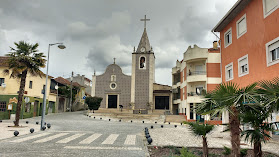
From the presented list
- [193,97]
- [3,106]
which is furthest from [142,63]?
[3,106]

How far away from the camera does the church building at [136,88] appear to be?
120ft

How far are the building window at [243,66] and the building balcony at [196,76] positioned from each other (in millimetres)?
13034

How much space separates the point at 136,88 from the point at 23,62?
21928 millimetres

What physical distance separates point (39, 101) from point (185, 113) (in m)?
20.8

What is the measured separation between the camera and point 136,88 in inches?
1469

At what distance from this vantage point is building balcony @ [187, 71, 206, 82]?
1072 inches

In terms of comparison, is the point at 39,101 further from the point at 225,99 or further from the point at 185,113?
the point at 225,99

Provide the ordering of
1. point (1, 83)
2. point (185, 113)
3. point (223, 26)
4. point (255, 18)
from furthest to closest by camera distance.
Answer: point (185, 113), point (1, 83), point (223, 26), point (255, 18)

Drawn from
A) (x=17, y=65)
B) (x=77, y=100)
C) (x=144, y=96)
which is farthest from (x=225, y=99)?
(x=77, y=100)

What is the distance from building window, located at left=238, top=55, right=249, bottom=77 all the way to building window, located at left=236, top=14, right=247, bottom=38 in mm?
1601

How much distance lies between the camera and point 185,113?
29938 mm

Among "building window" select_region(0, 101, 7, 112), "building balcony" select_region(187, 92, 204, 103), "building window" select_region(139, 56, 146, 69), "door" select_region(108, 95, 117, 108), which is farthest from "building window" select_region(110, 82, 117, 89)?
"building window" select_region(0, 101, 7, 112)

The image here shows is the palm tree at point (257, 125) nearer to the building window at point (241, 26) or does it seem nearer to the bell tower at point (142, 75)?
the building window at point (241, 26)

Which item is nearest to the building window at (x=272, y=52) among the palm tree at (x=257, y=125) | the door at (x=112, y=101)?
the palm tree at (x=257, y=125)
